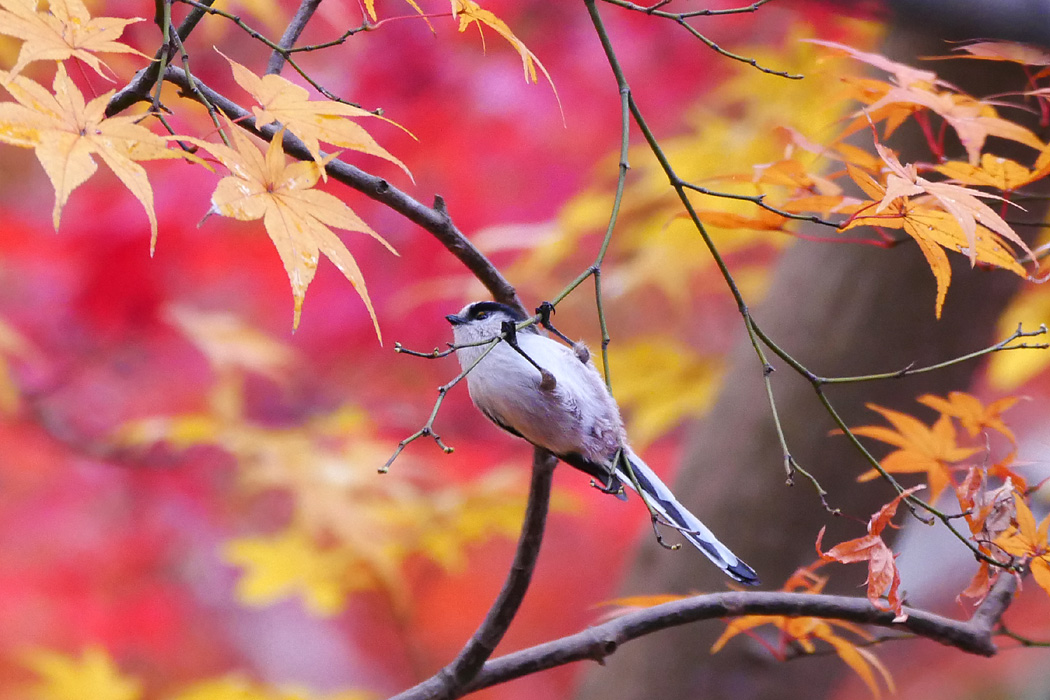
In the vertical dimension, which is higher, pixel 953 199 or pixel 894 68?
pixel 894 68

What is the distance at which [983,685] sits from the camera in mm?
4637

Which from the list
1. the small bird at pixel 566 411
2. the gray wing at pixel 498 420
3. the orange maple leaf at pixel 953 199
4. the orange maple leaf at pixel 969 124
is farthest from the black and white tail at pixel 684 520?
the orange maple leaf at pixel 969 124

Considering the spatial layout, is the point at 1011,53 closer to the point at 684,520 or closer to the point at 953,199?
the point at 953,199

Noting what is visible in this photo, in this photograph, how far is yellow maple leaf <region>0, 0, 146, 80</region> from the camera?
692mm

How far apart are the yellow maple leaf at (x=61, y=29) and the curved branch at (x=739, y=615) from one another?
28.9 inches

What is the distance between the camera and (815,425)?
1641mm

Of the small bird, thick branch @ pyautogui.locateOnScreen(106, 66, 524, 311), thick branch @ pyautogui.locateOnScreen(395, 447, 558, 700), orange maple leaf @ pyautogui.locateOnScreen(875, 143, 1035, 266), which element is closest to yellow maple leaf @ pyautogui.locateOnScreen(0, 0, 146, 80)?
thick branch @ pyautogui.locateOnScreen(106, 66, 524, 311)

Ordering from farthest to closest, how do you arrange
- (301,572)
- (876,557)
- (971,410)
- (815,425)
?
1. (301,572)
2. (815,425)
3. (971,410)
4. (876,557)

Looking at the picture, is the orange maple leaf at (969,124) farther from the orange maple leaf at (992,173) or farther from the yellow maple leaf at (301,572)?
the yellow maple leaf at (301,572)

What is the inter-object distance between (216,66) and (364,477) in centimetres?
139

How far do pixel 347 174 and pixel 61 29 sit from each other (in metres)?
0.27

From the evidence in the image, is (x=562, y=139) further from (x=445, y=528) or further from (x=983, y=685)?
(x=983, y=685)

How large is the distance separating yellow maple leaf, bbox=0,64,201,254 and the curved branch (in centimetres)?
61

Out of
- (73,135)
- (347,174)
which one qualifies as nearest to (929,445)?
(347,174)
